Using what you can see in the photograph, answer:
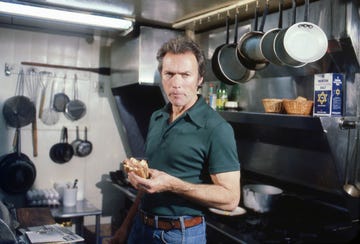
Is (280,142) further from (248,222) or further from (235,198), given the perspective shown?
(235,198)

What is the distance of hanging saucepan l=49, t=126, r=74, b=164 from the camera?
3.04 m

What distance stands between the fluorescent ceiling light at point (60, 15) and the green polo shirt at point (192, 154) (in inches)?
45.4

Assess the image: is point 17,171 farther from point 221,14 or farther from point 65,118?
point 221,14

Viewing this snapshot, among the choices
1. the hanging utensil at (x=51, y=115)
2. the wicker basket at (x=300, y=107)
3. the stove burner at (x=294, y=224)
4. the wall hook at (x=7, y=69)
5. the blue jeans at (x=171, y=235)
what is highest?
the wall hook at (x=7, y=69)

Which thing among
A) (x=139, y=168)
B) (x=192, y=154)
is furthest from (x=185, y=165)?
(x=139, y=168)

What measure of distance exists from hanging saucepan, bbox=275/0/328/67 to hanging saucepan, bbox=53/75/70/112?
203 cm

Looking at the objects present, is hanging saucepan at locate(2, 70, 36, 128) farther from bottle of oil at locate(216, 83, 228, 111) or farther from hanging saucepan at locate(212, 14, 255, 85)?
hanging saucepan at locate(212, 14, 255, 85)

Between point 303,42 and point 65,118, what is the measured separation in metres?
2.15

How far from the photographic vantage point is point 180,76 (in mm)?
1449

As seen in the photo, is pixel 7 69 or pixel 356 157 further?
pixel 7 69

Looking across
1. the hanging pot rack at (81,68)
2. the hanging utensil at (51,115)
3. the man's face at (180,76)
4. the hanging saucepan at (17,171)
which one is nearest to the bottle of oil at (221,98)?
the man's face at (180,76)

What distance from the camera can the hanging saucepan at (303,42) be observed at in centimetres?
157

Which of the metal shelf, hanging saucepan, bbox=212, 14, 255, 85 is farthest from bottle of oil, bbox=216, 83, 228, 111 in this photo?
hanging saucepan, bbox=212, 14, 255, 85

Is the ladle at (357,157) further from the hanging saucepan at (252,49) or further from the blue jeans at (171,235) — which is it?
the blue jeans at (171,235)
